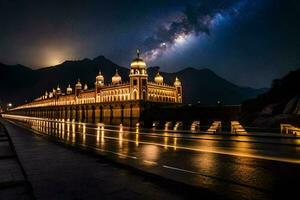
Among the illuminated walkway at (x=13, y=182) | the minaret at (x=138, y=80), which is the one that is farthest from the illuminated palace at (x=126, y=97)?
the illuminated walkway at (x=13, y=182)

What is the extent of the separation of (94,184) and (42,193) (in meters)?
1.24

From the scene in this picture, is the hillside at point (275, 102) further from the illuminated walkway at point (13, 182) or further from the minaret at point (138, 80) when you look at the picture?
the minaret at point (138, 80)

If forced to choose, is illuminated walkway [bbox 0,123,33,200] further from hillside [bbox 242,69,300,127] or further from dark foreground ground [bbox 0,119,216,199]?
hillside [bbox 242,69,300,127]

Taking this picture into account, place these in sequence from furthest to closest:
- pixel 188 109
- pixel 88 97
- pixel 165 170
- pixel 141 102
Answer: pixel 88 97
pixel 141 102
pixel 188 109
pixel 165 170

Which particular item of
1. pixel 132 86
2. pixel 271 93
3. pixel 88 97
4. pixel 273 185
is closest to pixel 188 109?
pixel 271 93

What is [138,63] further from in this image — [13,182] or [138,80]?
[13,182]

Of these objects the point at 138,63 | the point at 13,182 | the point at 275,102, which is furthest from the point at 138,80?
the point at 13,182

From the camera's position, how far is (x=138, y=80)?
116 metres

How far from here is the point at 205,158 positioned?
11.2 meters

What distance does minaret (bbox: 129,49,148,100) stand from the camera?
115 metres

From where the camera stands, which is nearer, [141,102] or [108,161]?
[108,161]

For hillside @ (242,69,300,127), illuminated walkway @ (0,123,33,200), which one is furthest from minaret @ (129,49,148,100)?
illuminated walkway @ (0,123,33,200)

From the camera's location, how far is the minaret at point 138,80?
114875mm

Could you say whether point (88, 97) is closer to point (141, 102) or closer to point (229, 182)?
point (141, 102)
